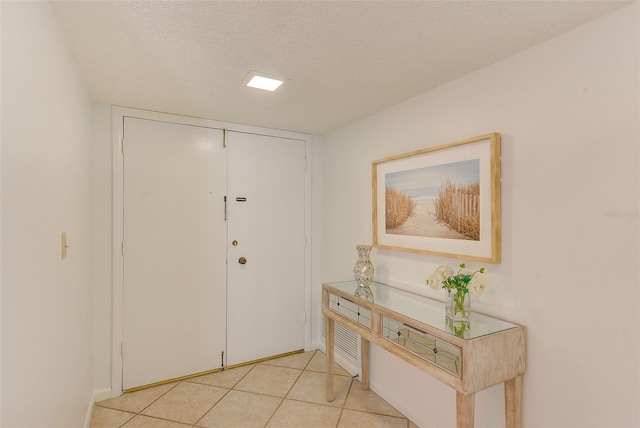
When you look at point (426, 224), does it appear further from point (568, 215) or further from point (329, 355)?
point (329, 355)

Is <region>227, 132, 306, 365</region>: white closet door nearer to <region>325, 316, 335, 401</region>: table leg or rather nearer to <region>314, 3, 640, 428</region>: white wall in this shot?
<region>325, 316, 335, 401</region>: table leg

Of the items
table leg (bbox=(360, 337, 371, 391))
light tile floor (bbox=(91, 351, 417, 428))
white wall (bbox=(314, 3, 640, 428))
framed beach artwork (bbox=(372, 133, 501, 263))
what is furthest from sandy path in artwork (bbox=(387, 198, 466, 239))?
light tile floor (bbox=(91, 351, 417, 428))

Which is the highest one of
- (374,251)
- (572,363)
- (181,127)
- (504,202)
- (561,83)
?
(181,127)

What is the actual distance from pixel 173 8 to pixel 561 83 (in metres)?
1.74

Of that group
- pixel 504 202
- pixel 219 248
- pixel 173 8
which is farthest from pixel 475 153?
pixel 219 248

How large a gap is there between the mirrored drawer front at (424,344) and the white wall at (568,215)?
411 millimetres

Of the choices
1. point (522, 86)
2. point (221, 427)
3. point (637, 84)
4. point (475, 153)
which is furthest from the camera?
point (221, 427)

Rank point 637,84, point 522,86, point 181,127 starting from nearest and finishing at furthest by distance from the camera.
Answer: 1. point 637,84
2. point 522,86
3. point 181,127

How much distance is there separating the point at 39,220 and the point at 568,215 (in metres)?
2.18

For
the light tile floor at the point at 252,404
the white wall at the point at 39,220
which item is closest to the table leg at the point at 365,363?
the light tile floor at the point at 252,404

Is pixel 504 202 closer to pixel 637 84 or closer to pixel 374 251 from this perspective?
pixel 637 84

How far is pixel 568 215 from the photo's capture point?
4.83 ft

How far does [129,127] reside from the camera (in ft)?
8.53

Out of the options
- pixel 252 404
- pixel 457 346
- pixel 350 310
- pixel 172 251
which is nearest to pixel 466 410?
pixel 457 346
